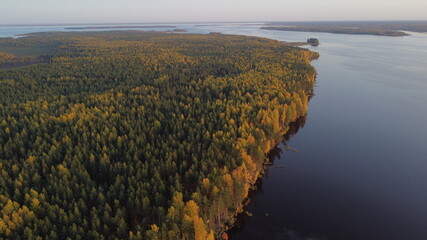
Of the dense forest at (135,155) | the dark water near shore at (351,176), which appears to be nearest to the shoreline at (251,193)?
the dense forest at (135,155)

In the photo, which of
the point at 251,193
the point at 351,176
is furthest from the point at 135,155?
the point at 351,176

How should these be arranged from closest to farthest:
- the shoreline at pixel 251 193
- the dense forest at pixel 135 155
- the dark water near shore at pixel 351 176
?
1. the dense forest at pixel 135 155
2. the shoreline at pixel 251 193
3. the dark water near shore at pixel 351 176

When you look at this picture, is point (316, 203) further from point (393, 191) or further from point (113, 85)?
point (113, 85)

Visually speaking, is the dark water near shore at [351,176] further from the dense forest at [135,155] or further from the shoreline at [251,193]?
the dense forest at [135,155]

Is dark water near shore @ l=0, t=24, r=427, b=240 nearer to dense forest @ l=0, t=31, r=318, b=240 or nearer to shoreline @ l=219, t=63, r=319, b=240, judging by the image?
shoreline @ l=219, t=63, r=319, b=240

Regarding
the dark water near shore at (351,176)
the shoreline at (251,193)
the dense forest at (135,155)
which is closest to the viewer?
the dense forest at (135,155)

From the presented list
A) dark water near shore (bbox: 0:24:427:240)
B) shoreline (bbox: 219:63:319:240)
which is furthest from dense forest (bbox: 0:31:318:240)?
dark water near shore (bbox: 0:24:427:240)
